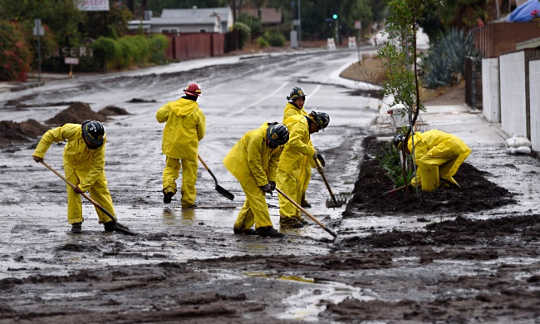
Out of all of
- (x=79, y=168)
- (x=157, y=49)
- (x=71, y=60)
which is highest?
(x=157, y=49)

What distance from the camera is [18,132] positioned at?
2298cm

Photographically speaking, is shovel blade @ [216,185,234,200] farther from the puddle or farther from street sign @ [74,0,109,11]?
street sign @ [74,0,109,11]

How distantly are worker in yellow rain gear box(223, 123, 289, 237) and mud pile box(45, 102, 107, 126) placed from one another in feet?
49.3

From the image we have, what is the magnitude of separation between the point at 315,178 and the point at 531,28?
39.1ft

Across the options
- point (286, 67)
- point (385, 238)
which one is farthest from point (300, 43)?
point (385, 238)

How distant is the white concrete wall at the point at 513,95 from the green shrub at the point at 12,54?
28.3 metres

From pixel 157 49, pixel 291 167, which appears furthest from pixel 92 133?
pixel 157 49

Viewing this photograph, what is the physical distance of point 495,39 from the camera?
988 inches

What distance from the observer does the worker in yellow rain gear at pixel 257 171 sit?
1110cm

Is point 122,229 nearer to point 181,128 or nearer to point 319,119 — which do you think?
point 181,128

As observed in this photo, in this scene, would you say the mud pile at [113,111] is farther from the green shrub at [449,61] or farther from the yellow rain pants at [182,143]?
the yellow rain pants at [182,143]

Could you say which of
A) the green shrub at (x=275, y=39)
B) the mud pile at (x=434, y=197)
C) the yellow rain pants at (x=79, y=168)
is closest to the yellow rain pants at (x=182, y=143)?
the yellow rain pants at (x=79, y=168)

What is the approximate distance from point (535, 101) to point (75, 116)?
13904 mm

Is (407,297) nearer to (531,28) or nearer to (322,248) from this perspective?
(322,248)
